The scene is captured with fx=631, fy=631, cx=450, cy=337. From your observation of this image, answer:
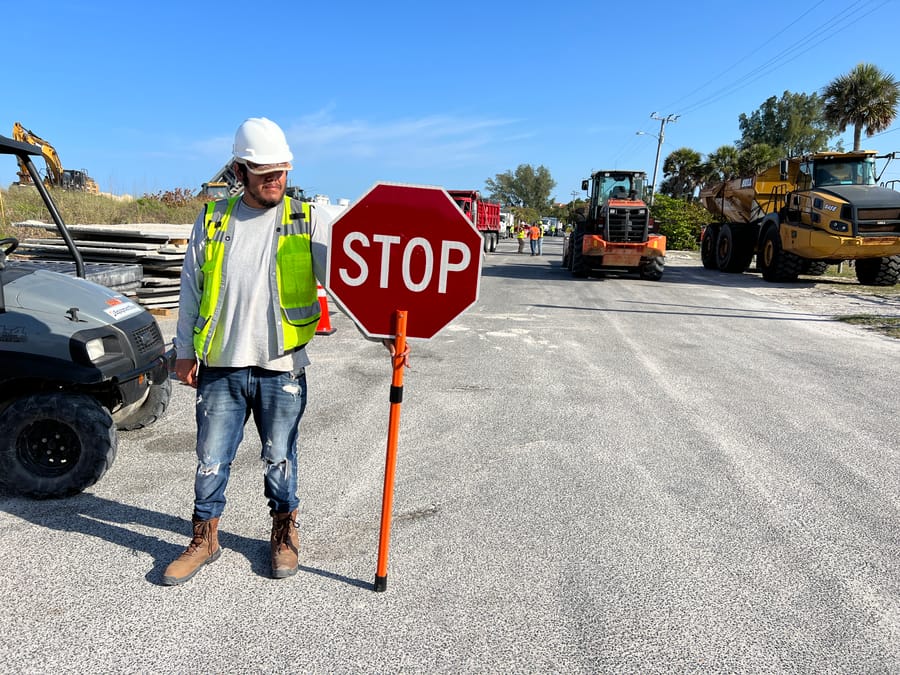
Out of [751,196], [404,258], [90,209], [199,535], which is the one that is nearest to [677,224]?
[751,196]

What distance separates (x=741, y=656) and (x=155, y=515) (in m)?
2.91

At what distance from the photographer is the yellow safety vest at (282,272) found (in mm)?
2734

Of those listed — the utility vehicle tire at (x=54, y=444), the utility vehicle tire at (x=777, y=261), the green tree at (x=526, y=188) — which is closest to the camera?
the utility vehicle tire at (x=54, y=444)

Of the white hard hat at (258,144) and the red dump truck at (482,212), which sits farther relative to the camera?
the red dump truck at (482,212)

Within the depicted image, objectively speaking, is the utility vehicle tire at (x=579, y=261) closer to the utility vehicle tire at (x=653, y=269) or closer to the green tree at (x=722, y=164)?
the utility vehicle tire at (x=653, y=269)

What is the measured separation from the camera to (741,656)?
242cm

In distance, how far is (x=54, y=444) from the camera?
11.5ft

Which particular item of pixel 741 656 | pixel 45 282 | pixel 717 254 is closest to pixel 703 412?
pixel 741 656

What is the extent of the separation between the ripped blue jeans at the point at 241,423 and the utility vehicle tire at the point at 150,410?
1863mm

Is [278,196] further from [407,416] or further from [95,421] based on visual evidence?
[407,416]

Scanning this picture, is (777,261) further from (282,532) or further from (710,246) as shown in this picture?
(282,532)

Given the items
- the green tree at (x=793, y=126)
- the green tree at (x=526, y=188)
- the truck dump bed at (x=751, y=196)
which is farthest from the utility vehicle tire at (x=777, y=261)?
the green tree at (x=526, y=188)

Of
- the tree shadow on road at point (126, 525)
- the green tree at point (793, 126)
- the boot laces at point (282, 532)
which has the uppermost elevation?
the green tree at point (793, 126)

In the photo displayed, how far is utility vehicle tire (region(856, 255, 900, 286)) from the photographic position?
48.5ft
